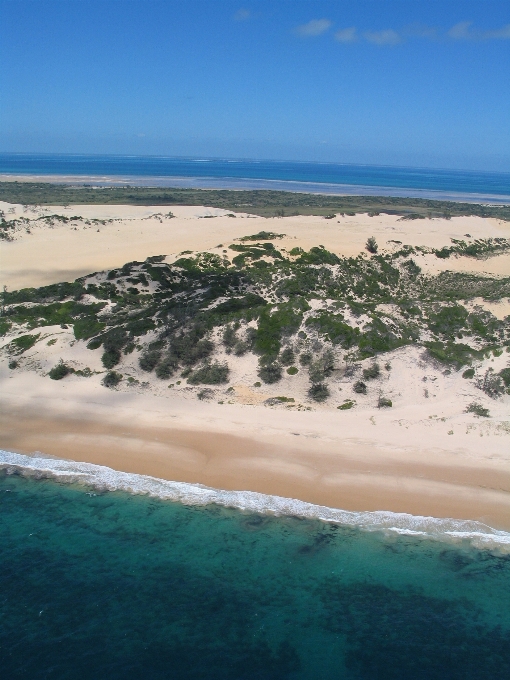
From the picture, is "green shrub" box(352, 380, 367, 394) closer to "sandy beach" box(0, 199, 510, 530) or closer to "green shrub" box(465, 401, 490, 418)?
"sandy beach" box(0, 199, 510, 530)

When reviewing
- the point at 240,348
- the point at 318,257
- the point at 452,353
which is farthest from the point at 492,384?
the point at 318,257

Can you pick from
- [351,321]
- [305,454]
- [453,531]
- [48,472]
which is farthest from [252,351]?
[453,531]

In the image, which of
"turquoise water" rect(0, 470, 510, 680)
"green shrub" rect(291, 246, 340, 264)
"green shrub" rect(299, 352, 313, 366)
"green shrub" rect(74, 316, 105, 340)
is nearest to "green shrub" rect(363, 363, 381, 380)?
"green shrub" rect(299, 352, 313, 366)

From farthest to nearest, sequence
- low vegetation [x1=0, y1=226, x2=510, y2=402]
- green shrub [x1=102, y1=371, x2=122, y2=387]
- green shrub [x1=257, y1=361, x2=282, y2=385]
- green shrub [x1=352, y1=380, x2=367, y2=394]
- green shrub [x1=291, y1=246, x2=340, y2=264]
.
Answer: green shrub [x1=291, y1=246, x2=340, y2=264], green shrub [x1=102, y1=371, x2=122, y2=387], low vegetation [x1=0, y1=226, x2=510, y2=402], green shrub [x1=257, y1=361, x2=282, y2=385], green shrub [x1=352, y1=380, x2=367, y2=394]

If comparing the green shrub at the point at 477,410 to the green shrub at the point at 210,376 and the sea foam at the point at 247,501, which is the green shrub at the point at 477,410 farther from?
the green shrub at the point at 210,376

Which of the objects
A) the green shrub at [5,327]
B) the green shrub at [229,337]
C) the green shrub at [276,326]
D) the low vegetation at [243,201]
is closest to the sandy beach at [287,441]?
the green shrub at [276,326]

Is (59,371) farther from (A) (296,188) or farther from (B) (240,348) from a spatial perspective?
(A) (296,188)

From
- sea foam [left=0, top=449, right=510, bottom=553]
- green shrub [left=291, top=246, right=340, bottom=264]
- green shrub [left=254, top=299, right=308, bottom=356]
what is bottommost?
sea foam [left=0, top=449, right=510, bottom=553]

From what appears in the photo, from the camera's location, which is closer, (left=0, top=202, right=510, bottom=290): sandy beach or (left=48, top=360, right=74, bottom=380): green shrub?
(left=48, top=360, right=74, bottom=380): green shrub
